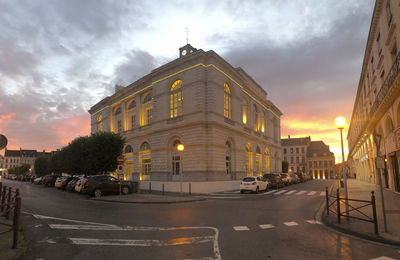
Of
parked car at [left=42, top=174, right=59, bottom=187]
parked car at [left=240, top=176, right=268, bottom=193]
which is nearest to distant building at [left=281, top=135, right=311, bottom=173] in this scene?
parked car at [left=240, top=176, right=268, bottom=193]

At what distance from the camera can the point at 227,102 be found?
102 feet

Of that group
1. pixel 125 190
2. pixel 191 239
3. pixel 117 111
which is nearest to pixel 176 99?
pixel 125 190

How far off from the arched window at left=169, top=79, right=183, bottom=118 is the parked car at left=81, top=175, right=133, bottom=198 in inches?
437

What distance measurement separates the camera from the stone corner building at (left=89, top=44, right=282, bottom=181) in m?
26.9

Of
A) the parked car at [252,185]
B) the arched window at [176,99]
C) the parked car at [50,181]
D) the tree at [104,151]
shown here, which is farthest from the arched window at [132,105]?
the parked car at [252,185]

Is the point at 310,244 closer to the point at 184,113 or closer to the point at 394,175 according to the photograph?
the point at 394,175

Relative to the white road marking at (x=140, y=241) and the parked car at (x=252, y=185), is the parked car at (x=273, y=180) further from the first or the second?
the white road marking at (x=140, y=241)

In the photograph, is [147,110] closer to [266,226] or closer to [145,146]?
[145,146]

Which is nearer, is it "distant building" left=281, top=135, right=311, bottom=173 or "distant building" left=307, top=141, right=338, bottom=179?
"distant building" left=307, top=141, right=338, bottom=179

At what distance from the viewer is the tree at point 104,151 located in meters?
27.5

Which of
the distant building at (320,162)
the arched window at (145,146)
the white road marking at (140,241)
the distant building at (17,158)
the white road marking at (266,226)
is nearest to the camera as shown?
the white road marking at (140,241)

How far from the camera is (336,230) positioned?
320 inches

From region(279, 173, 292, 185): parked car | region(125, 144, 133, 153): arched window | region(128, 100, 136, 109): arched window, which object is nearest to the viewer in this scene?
region(279, 173, 292, 185): parked car

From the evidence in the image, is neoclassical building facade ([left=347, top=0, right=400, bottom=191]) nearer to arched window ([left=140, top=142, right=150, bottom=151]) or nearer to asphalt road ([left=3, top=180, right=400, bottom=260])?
asphalt road ([left=3, top=180, right=400, bottom=260])
